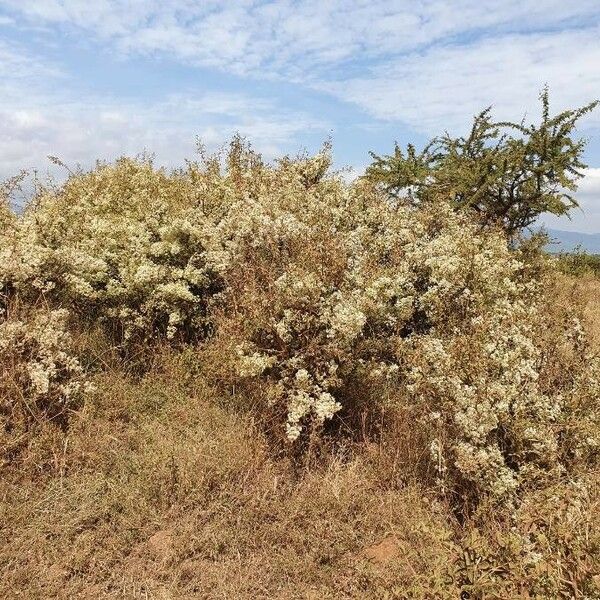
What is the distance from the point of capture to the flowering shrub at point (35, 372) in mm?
6199

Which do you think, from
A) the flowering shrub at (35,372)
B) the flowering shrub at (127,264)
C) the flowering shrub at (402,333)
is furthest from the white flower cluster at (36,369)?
the flowering shrub at (402,333)

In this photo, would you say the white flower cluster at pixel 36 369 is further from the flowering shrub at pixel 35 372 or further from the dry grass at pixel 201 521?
the dry grass at pixel 201 521

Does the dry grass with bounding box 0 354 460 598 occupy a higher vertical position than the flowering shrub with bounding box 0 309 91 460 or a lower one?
lower

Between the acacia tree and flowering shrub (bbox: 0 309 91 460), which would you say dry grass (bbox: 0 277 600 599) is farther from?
the acacia tree

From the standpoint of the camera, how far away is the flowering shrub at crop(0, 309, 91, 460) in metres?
6.20

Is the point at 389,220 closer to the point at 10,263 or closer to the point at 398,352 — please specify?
the point at 398,352

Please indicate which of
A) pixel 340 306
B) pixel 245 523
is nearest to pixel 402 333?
pixel 340 306

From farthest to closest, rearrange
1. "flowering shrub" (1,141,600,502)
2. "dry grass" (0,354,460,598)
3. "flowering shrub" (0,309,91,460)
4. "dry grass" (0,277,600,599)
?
"flowering shrub" (0,309,91,460), "flowering shrub" (1,141,600,502), "dry grass" (0,354,460,598), "dry grass" (0,277,600,599)

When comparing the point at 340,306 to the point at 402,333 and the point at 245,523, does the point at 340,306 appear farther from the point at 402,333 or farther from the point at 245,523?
the point at 245,523

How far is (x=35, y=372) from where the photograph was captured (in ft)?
20.5

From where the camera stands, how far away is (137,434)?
6.34 meters

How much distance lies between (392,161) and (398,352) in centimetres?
1276

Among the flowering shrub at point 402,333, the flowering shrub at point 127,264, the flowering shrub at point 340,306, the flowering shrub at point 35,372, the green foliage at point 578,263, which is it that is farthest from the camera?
the green foliage at point 578,263

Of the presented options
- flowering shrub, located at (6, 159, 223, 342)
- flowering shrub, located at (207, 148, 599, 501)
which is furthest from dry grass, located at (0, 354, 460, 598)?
flowering shrub, located at (6, 159, 223, 342)
